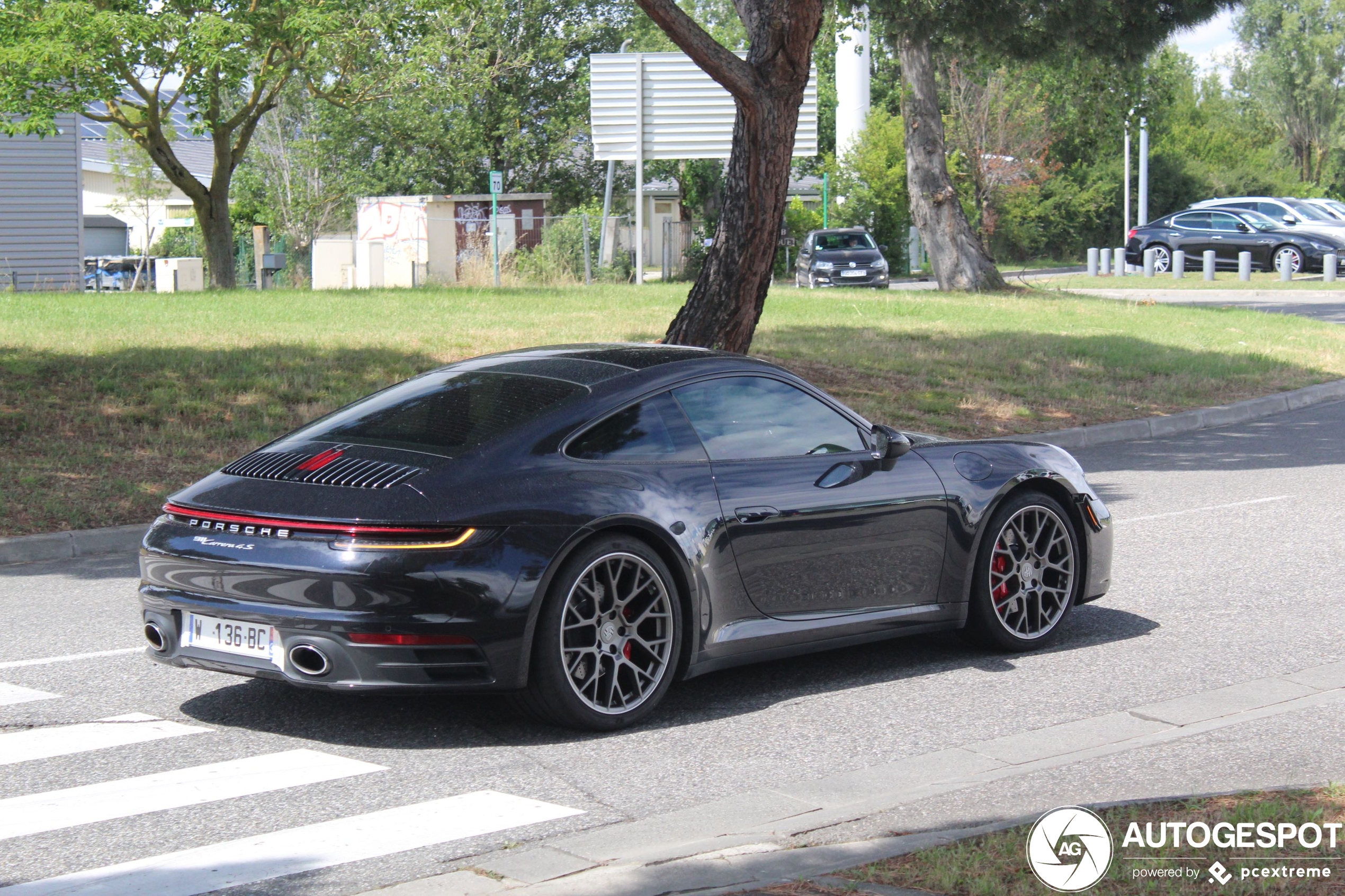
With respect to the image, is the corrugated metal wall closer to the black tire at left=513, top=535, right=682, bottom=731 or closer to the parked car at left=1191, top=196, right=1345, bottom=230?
the black tire at left=513, top=535, right=682, bottom=731

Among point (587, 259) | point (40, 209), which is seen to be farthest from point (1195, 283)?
point (40, 209)

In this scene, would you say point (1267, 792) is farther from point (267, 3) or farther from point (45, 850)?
point (267, 3)

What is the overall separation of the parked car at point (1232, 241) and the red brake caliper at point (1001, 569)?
34.0 metres

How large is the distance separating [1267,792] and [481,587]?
101 inches

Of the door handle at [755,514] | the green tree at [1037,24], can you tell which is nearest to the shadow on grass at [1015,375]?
the green tree at [1037,24]

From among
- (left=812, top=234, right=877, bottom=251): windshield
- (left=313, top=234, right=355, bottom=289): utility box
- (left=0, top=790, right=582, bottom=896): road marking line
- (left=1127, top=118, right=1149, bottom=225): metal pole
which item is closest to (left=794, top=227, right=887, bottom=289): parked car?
(left=812, top=234, right=877, bottom=251): windshield

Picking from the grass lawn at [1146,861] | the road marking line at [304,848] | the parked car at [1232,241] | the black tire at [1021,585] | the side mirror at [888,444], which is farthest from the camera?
the parked car at [1232,241]

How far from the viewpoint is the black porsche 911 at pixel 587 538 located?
5.12m

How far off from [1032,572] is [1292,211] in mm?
36050

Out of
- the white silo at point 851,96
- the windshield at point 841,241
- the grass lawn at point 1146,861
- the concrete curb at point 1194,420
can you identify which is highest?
the white silo at point 851,96

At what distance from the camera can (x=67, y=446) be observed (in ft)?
37.9

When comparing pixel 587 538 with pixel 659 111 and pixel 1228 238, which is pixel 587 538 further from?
pixel 1228 238

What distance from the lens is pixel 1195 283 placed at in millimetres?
37344

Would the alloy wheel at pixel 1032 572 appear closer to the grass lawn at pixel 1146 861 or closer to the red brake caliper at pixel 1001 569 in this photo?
the red brake caliper at pixel 1001 569
